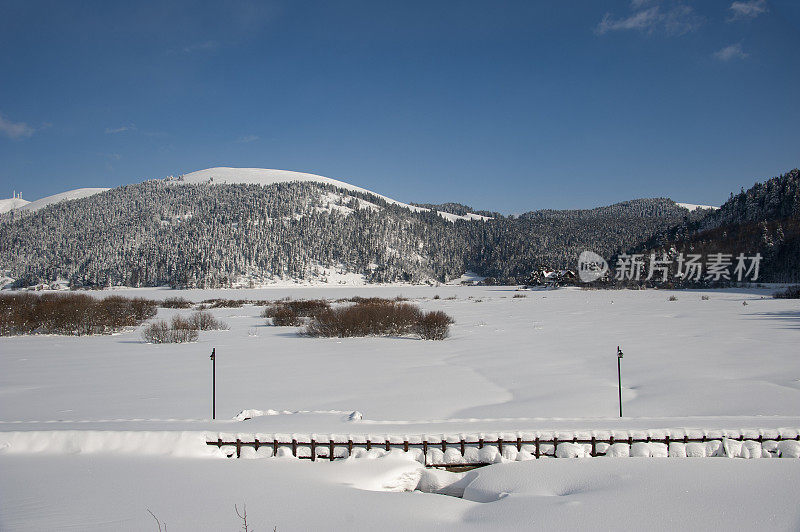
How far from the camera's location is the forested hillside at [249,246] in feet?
460

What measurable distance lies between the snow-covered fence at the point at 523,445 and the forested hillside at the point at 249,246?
406 ft

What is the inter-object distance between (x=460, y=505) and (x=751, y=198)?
154410 mm

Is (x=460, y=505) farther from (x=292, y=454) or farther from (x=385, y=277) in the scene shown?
(x=385, y=277)

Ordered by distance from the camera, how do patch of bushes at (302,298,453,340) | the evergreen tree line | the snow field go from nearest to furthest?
the snow field → patch of bushes at (302,298,453,340) → the evergreen tree line

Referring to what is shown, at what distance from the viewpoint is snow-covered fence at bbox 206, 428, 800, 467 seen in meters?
6.75

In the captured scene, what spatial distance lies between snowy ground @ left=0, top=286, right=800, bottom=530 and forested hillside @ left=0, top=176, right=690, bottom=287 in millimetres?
113242

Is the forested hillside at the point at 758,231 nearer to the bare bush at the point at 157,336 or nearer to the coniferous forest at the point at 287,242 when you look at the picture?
the coniferous forest at the point at 287,242
